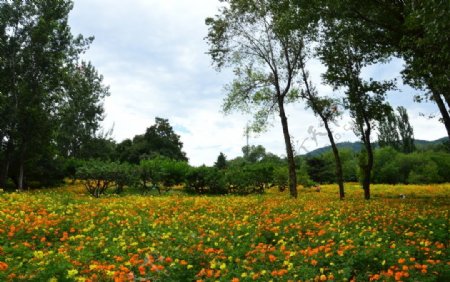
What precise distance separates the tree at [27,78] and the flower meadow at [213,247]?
1722 centimetres

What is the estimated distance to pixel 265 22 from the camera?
83.9ft

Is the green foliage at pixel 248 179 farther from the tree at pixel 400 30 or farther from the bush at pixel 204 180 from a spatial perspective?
the tree at pixel 400 30

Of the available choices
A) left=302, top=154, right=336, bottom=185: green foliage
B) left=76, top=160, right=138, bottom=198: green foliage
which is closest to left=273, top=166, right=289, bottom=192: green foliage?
left=76, top=160, right=138, bottom=198: green foliage

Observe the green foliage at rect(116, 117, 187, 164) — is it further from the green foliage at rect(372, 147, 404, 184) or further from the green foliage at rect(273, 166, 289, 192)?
the green foliage at rect(372, 147, 404, 184)

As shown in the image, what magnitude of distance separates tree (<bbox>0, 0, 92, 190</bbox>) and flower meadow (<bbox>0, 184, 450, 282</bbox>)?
1722 cm

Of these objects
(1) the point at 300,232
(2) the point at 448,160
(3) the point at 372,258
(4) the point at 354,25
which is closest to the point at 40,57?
(4) the point at 354,25

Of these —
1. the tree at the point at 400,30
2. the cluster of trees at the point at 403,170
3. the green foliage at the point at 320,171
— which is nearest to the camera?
the tree at the point at 400,30

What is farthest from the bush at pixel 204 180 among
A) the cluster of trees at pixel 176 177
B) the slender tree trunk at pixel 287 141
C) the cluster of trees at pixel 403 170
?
the cluster of trees at pixel 403 170

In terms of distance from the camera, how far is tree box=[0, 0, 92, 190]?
27.4m

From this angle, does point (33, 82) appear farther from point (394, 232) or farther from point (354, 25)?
point (394, 232)

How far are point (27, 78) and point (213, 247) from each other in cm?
Result: 2713

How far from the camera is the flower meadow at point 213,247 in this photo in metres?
5.50

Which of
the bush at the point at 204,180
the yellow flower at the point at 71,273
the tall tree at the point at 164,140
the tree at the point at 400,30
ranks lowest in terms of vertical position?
the yellow flower at the point at 71,273

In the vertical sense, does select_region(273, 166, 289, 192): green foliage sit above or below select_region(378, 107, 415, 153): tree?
below
